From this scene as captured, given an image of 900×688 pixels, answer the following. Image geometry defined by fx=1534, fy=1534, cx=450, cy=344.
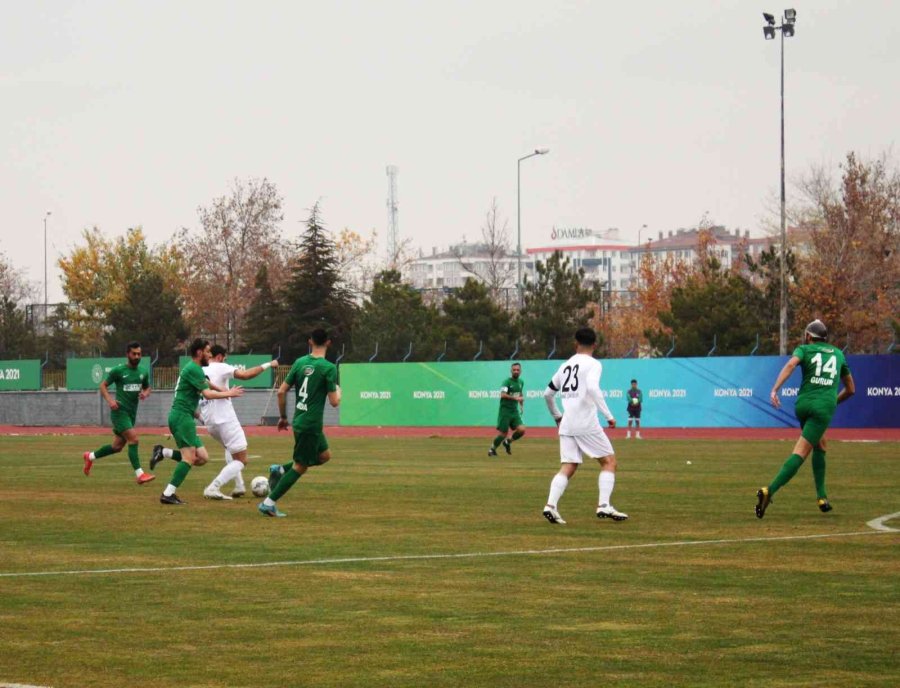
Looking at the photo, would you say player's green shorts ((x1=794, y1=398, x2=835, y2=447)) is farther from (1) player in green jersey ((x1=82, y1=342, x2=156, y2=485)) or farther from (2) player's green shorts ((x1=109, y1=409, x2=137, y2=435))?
(2) player's green shorts ((x1=109, y1=409, x2=137, y2=435))

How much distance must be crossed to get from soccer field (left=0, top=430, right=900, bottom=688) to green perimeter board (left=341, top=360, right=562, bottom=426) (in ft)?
107

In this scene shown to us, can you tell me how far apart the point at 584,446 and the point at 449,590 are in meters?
5.58

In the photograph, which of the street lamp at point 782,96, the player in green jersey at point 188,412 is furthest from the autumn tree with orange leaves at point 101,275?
the player in green jersey at point 188,412

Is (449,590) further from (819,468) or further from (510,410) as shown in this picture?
(510,410)

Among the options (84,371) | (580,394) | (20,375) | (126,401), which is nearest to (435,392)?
(84,371)

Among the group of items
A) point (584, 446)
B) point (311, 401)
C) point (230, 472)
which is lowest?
point (230, 472)

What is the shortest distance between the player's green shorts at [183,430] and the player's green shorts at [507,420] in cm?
1520

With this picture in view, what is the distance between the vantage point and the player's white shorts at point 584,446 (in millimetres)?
16484

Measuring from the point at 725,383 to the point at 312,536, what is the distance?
37.5 metres

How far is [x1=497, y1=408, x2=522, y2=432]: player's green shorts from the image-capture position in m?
35.2

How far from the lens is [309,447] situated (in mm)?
17234

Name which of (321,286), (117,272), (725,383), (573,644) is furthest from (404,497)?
→ (117,272)

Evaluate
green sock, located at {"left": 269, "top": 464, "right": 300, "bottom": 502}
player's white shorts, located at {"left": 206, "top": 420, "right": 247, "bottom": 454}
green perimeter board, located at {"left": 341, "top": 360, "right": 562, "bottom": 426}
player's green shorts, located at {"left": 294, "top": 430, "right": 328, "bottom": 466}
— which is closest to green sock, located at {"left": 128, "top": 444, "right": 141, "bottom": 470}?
player's white shorts, located at {"left": 206, "top": 420, "right": 247, "bottom": 454}

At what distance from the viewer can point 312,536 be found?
1541 centimetres
